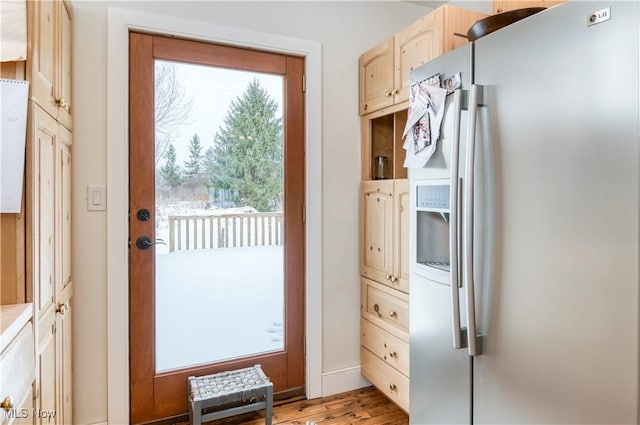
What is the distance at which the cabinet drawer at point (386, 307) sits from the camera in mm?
1991

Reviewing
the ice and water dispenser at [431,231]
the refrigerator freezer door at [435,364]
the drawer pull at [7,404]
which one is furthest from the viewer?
the ice and water dispenser at [431,231]

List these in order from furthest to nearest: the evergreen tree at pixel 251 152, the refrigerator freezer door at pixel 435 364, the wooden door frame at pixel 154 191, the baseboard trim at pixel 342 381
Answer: the baseboard trim at pixel 342 381
the evergreen tree at pixel 251 152
the wooden door frame at pixel 154 191
the refrigerator freezer door at pixel 435 364

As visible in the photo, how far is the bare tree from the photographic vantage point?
6.55 ft

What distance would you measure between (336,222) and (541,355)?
1460 mm

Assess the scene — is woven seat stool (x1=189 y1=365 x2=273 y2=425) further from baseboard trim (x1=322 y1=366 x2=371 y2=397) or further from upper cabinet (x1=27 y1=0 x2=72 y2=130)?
upper cabinet (x1=27 y1=0 x2=72 y2=130)

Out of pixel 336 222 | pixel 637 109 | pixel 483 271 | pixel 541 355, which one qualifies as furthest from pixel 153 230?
pixel 637 109

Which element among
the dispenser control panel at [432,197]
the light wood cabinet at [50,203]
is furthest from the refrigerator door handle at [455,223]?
the light wood cabinet at [50,203]

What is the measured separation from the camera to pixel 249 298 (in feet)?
7.36

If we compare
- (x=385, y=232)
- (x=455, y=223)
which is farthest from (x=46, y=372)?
(x=385, y=232)

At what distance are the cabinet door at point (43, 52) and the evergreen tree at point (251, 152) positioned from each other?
834 mm

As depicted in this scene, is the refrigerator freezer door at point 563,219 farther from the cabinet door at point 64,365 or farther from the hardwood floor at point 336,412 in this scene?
the cabinet door at point 64,365

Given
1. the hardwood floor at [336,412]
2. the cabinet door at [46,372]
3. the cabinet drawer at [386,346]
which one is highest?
the cabinet door at [46,372]

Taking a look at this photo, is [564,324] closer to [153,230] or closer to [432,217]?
[432,217]

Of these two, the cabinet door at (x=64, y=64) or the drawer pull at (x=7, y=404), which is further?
the cabinet door at (x=64, y=64)
